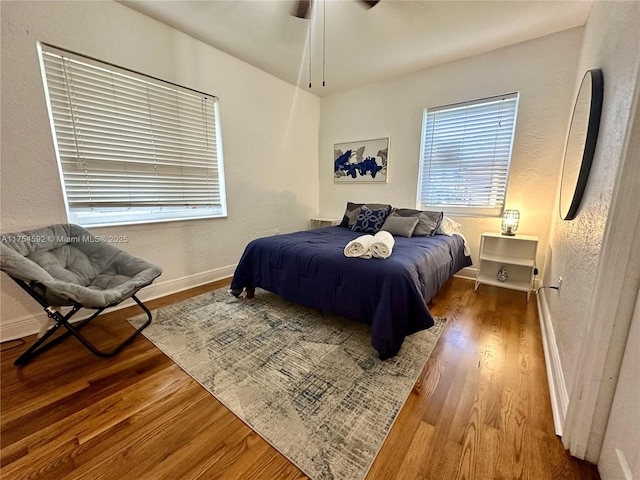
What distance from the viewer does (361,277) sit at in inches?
70.6

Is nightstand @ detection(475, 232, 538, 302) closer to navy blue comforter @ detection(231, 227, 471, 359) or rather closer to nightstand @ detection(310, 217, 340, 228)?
navy blue comforter @ detection(231, 227, 471, 359)

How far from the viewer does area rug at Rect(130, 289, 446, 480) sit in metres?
1.15

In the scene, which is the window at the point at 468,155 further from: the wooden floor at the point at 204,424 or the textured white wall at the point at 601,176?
the wooden floor at the point at 204,424

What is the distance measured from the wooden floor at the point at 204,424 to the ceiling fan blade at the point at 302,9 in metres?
2.70

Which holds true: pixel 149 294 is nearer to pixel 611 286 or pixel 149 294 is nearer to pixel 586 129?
pixel 611 286

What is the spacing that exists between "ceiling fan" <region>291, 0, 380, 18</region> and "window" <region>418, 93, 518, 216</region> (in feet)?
5.38

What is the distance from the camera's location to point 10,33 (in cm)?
174

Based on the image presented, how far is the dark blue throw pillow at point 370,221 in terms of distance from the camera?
10.3 ft

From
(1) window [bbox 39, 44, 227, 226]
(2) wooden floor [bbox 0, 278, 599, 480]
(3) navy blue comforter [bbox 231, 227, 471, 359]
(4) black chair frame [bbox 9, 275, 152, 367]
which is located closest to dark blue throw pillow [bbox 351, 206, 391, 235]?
(3) navy blue comforter [bbox 231, 227, 471, 359]

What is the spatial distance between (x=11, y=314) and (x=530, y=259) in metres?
4.53

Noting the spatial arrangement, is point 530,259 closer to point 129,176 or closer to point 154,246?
point 154,246

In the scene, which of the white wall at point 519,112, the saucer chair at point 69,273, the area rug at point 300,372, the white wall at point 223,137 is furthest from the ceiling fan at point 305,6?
the area rug at point 300,372

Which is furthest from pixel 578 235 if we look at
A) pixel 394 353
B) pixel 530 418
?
pixel 394 353

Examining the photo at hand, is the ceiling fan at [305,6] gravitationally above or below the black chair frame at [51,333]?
above
